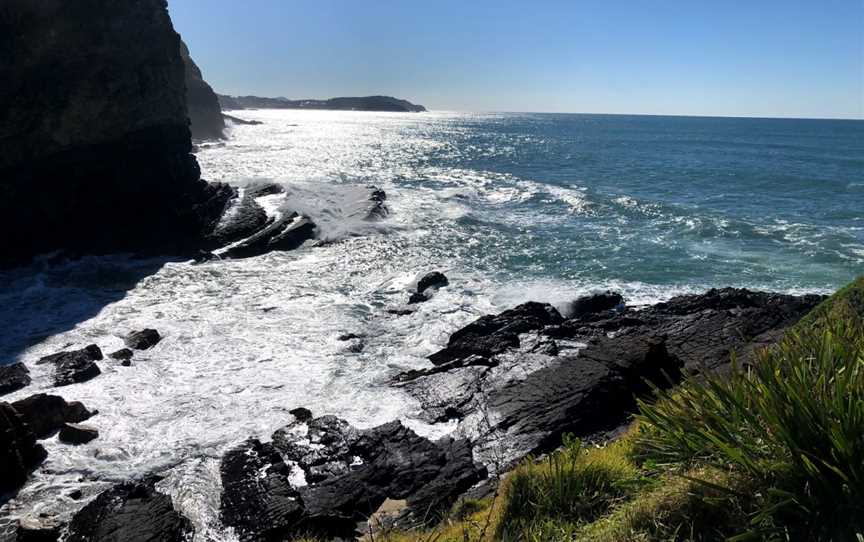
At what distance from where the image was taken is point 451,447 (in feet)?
34.9

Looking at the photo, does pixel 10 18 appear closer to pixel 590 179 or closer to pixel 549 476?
pixel 549 476

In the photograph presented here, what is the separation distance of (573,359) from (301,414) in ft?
21.3

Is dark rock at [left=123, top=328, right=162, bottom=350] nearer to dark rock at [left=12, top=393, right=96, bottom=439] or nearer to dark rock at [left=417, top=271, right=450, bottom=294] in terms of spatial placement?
dark rock at [left=12, top=393, right=96, bottom=439]

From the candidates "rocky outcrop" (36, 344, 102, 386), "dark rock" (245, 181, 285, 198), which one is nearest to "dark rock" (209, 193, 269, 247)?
"dark rock" (245, 181, 285, 198)

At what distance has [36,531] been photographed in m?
8.09

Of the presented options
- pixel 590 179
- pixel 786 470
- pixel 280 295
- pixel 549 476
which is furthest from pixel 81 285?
pixel 590 179

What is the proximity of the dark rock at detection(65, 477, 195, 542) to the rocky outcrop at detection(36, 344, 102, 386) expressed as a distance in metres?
5.70

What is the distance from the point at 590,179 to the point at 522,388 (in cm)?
4325

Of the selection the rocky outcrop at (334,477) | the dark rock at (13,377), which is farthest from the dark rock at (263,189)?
the rocky outcrop at (334,477)

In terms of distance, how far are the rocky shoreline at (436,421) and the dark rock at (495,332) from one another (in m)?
0.06

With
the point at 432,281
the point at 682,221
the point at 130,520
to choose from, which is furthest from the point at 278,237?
the point at 682,221

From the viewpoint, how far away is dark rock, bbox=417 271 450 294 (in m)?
21.3

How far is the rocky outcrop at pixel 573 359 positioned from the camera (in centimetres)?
1129

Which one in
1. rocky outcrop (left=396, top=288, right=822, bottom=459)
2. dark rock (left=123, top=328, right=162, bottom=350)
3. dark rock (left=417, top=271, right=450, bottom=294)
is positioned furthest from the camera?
dark rock (left=417, top=271, right=450, bottom=294)
